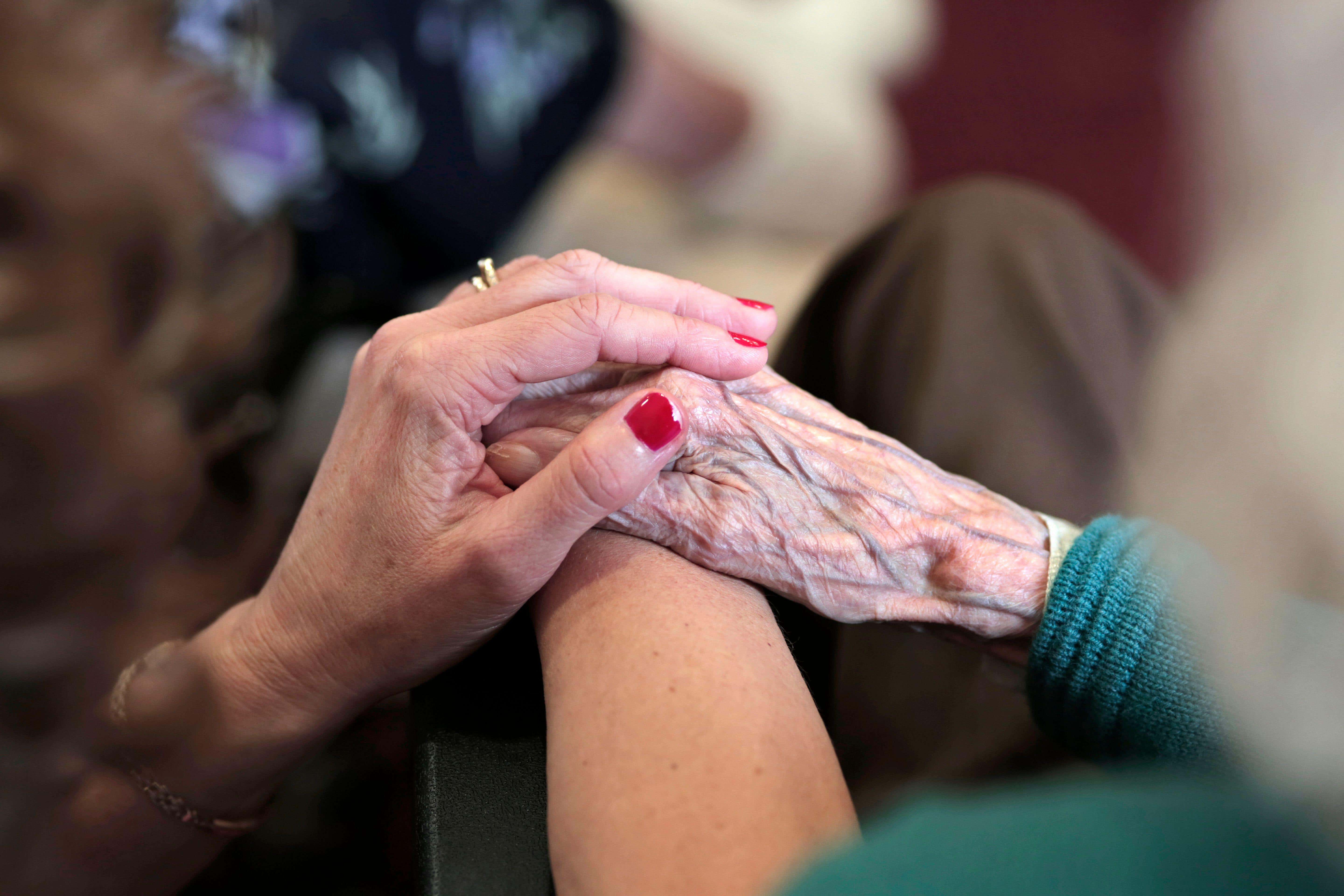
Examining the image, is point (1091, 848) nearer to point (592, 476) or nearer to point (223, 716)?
point (592, 476)

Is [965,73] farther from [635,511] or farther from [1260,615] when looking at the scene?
[1260,615]

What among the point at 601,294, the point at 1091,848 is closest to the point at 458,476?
the point at 601,294

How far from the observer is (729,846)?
1.38 ft

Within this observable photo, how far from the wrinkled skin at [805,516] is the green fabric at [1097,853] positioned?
334 millimetres

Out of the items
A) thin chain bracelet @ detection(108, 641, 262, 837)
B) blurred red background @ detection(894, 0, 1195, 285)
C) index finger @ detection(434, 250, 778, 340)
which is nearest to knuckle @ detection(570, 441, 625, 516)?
index finger @ detection(434, 250, 778, 340)

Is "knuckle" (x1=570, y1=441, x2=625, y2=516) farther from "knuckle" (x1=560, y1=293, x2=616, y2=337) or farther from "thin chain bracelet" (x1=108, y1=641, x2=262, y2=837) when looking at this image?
"thin chain bracelet" (x1=108, y1=641, x2=262, y2=837)

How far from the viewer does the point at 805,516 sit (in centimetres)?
65

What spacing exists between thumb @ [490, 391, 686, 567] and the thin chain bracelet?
317 millimetres

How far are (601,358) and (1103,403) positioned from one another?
19.6 inches

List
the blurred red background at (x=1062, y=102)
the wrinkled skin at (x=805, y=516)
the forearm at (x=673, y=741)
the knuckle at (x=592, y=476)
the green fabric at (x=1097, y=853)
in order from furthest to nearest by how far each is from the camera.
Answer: the blurred red background at (x=1062, y=102), the wrinkled skin at (x=805, y=516), the knuckle at (x=592, y=476), the forearm at (x=673, y=741), the green fabric at (x=1097, y=853)

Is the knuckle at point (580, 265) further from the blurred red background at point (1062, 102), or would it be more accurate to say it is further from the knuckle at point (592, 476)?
the blurred red background at point (1062, 102)

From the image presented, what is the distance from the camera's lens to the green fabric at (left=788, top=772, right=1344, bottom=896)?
278mm

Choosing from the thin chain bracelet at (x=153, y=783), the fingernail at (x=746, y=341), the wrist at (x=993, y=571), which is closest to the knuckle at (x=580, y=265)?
the fingernail at (x=746, y=341)

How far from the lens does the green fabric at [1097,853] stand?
0.91ft
